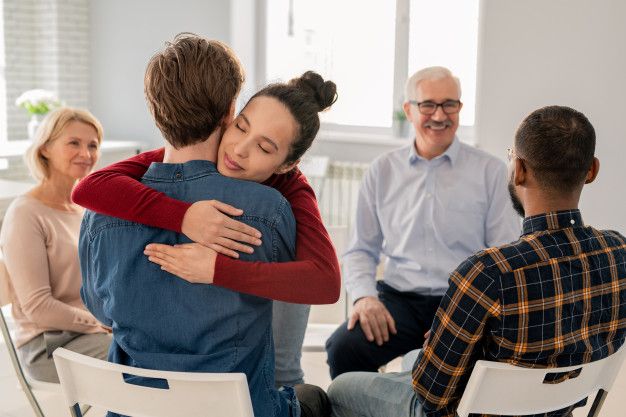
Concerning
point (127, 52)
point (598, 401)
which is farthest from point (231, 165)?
point (127, 52)

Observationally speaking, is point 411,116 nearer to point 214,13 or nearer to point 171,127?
point 171,127

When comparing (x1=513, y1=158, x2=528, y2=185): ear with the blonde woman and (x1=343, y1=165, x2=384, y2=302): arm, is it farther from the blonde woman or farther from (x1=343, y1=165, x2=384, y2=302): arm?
the blonde woman

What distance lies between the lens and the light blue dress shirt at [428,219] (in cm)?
Answer: 271

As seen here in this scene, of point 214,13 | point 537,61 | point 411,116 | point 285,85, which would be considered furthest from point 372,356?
point 214,13

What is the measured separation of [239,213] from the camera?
4.39ft

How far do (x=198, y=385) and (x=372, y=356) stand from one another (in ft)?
4.22

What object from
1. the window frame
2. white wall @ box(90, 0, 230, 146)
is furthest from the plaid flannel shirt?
white wall @ box(90, 0, 230, 146)

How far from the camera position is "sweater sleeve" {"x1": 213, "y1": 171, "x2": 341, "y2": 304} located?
1.34 metres

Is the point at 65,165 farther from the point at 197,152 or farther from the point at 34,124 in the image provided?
the point at 34,124

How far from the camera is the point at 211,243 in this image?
133 centimetres

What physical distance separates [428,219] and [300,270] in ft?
4.75

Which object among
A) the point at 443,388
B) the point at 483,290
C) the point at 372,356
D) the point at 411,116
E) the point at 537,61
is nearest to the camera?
the point at 483,290

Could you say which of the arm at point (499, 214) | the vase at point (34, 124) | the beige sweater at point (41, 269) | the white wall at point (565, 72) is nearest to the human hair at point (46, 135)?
the beige sweater at point (41, 269)

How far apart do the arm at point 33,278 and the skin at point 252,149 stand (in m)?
1.17
